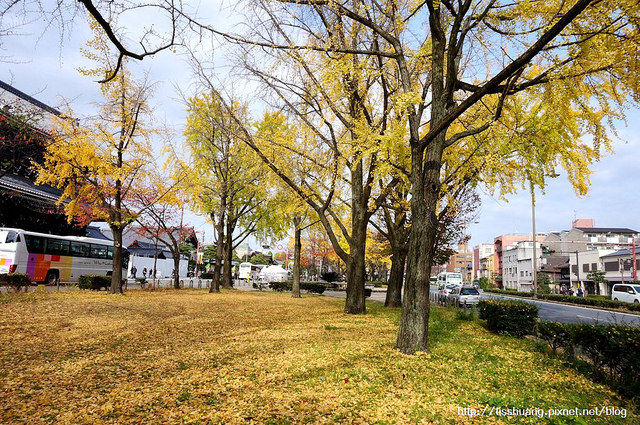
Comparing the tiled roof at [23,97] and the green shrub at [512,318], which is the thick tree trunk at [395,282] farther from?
the tiled roof at [23,97]

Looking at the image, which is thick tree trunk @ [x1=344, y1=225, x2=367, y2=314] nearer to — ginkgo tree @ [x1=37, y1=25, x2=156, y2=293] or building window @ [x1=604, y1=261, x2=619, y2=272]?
ginkgo tree @ [x1=37, y1=25, x2=156, y2=293]

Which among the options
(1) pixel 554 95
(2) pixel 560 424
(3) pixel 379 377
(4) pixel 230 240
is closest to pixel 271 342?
(3) pixel 379 377

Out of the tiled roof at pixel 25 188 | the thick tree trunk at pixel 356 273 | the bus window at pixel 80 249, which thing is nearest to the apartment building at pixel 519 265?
the thick tree trunk at pixel 356 273

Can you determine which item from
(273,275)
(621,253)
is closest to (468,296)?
(273,275)

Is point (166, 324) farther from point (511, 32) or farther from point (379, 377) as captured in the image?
point (511, 32)

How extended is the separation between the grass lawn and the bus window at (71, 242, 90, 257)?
57.3 ft

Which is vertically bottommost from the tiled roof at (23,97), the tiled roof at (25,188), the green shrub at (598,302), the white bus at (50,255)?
the green shrub at (598,302)

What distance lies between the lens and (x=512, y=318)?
11.0 metres

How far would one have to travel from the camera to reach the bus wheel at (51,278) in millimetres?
23172

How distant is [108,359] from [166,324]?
415 cm

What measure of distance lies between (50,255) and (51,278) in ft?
5.32

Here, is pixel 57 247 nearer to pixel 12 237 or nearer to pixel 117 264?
pixel 12 237

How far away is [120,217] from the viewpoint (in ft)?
61.7

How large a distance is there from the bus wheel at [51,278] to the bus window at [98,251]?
12.3 feet
